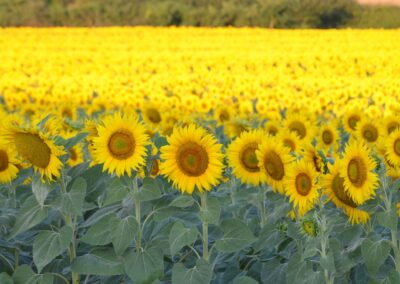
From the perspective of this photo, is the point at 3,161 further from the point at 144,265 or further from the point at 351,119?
the point at 351,119

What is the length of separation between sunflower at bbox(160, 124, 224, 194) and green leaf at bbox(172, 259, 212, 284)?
30 cm

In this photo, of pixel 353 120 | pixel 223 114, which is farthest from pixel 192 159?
pixel 223 114

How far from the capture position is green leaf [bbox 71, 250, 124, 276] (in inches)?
113

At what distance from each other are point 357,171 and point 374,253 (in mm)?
322

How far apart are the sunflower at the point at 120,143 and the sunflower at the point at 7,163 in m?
0.48

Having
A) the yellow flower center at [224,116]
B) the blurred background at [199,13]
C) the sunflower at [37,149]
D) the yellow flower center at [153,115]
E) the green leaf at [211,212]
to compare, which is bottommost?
the blurred background at [199,13]

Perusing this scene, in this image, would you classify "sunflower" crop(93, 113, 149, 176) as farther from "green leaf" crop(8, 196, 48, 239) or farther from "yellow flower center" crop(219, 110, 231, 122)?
"yellow flower center" crop(219, 110, 231, 122)

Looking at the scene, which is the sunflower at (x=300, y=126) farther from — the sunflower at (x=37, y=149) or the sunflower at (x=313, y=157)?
the sunflower at (x=37, y=149)

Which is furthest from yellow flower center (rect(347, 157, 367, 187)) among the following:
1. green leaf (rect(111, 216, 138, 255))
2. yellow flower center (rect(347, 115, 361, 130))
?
yellow flower center (rect(347, 115, 361, 130))

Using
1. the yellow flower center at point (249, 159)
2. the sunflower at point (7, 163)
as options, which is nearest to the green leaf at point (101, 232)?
the sunflower at point (7, 163)

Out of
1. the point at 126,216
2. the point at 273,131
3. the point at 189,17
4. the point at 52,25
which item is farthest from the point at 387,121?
the point at 52,25

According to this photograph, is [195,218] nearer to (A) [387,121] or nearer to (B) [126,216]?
(B) [126,216]

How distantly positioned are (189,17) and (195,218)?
4299 cm

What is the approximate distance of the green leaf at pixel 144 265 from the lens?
280 centimetres
